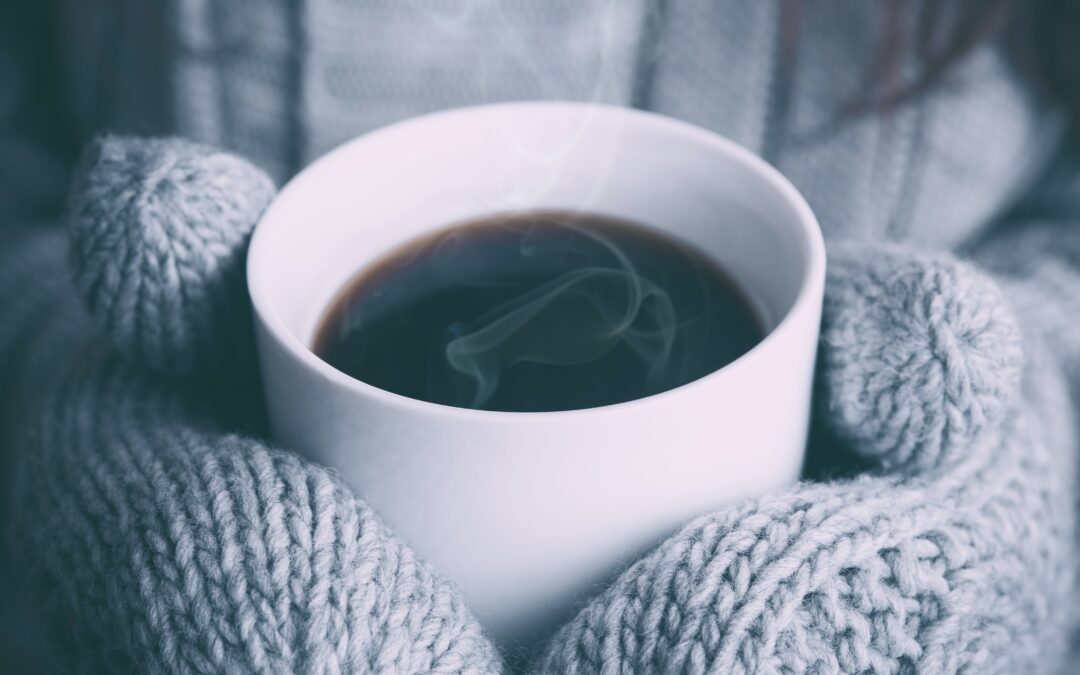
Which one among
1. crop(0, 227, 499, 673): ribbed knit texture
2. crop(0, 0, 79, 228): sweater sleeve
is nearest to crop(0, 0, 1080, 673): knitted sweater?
crop(0, 227, 499, 673): ribbed knit texture

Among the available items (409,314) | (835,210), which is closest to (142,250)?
(409,314)

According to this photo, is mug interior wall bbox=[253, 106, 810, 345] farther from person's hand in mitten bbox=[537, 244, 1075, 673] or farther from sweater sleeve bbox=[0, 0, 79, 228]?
sweater sleeve bbox=[0, 0, 79, 228]

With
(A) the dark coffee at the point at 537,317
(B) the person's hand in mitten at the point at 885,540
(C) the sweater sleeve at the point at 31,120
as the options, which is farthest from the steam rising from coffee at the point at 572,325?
(C) the sweater sleeve at the point at 31,120

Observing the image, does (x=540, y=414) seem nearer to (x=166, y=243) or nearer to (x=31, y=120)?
(x=166, y=243)

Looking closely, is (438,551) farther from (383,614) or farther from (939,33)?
(939,33)

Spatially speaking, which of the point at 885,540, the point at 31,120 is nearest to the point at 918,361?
the point at 885,540

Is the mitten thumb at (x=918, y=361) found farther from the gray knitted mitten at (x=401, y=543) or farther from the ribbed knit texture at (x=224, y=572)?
the ribbed knit texture at (x=224, y=572)
